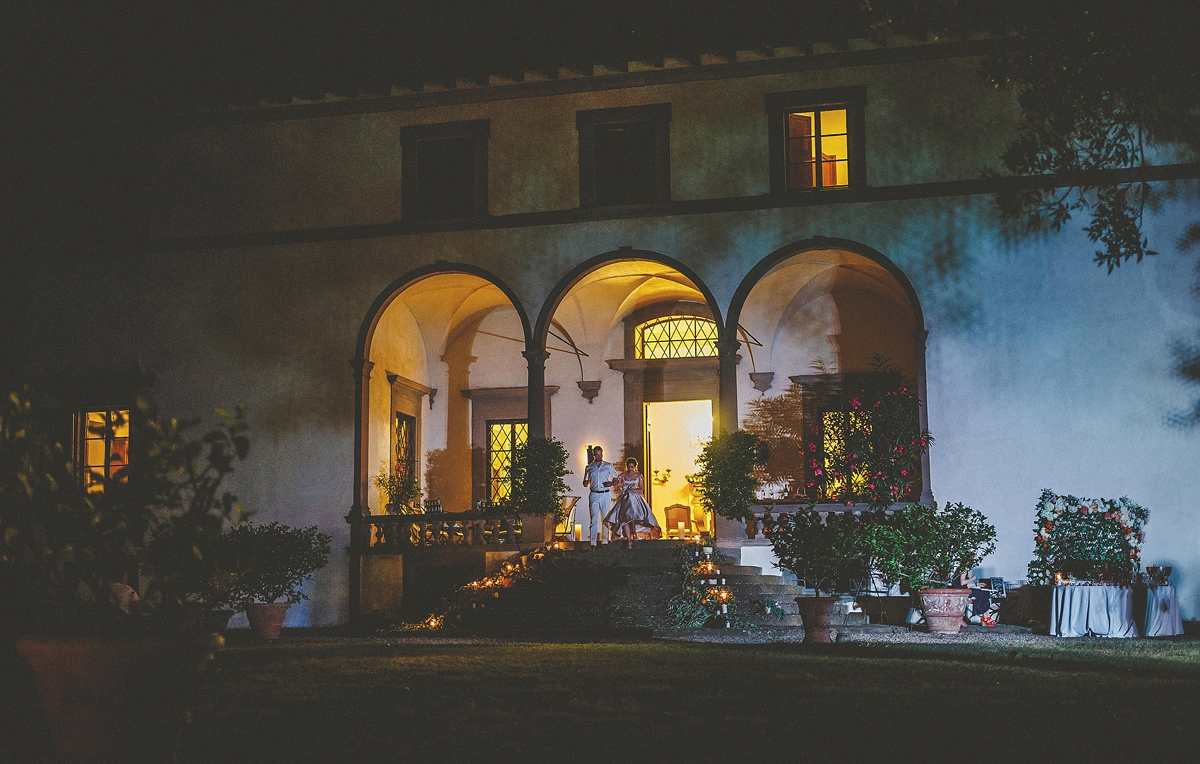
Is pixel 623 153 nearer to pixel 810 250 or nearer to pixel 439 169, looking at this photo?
pixel 439 169

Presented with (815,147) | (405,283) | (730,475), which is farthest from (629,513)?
(815,147)

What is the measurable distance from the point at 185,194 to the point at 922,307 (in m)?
10.8

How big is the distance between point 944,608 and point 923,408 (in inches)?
132

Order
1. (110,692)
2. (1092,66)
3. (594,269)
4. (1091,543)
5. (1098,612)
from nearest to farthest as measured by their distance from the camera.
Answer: (110,692) < (1092,66) < (1098,612) < (1091,543) < (594,269)

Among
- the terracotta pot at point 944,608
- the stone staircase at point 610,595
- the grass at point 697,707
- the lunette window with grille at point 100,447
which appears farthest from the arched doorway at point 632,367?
the grass at point 697,707

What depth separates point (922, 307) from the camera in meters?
14.8

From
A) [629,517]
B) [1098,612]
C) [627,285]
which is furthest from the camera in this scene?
[627,285]

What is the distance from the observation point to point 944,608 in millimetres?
11961

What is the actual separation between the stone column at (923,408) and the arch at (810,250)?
0.15 metres

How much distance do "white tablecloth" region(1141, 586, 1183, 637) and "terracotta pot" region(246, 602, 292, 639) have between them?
381 inches

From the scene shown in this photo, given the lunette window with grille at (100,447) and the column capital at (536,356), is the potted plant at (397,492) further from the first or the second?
the lunette window with grille at (100,447)

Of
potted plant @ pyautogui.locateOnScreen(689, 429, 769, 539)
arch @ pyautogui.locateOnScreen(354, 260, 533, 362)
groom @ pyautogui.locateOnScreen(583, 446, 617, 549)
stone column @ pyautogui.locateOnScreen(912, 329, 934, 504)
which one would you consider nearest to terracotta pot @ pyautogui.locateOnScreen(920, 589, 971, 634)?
stone column @ pyautogui.locateOnScreen(912, 329, 934, 504)

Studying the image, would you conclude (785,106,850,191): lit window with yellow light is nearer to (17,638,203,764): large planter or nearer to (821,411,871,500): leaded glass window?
(821,411,871,500): leaded glass window

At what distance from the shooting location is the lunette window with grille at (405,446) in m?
17.4
